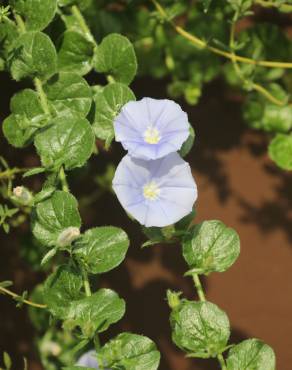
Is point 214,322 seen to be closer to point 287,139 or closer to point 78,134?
point 78,134

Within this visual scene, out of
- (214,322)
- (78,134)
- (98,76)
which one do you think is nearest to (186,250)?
(214,322)

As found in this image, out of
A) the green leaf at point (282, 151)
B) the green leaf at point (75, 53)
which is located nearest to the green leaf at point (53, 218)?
the green leaf at point (75, 53)

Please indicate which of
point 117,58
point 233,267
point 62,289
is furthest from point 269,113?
point 62,289

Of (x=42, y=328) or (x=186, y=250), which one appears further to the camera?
(x=42, y=328)

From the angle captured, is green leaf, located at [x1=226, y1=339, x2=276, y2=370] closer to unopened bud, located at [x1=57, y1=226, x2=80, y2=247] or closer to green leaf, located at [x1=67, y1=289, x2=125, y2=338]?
green leaf, located at [x1=67, y1=289, x2=125, y2=338]

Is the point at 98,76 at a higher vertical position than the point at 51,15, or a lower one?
lower

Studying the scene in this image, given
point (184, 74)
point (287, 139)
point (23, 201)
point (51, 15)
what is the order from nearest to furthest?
point (23, 201) → point (51, 15) → point (287, 139) → point (184, 74)

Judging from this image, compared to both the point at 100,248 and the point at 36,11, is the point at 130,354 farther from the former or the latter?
the point at 36,11
